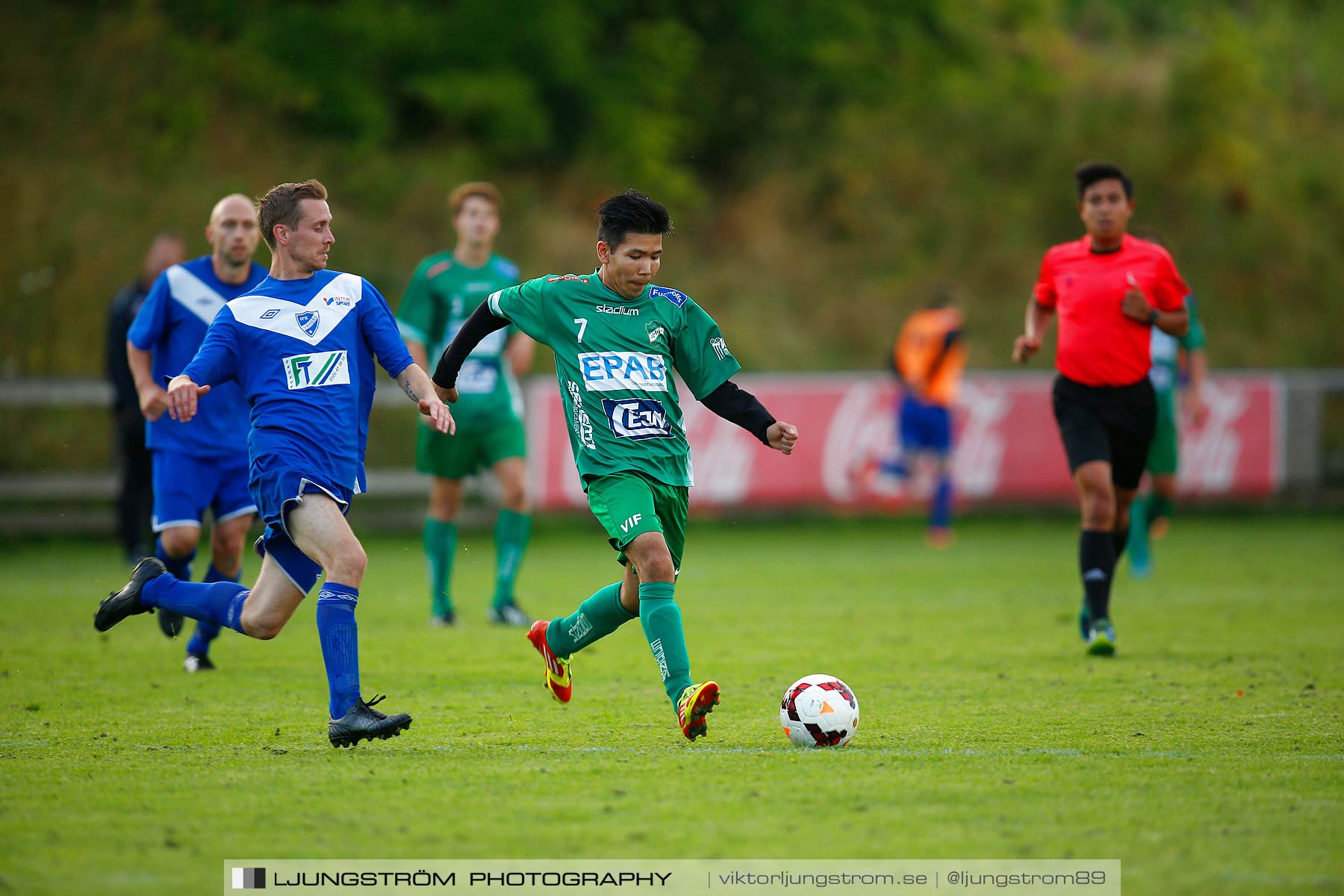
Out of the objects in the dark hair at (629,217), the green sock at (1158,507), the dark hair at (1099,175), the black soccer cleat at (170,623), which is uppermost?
the dark hair at (1099,175)

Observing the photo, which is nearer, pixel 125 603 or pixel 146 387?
pixel 125 603

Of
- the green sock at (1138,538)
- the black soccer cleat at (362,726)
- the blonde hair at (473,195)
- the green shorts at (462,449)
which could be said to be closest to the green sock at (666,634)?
the black soccer cleat at (362,726)

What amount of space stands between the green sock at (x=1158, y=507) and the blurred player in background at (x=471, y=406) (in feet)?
15.5

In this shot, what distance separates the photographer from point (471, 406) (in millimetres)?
9828

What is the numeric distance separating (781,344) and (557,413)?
6180 millimetres

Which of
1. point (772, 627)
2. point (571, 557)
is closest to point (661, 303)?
point (772, 627)

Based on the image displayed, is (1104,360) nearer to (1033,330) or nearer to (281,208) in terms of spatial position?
(1033,330)

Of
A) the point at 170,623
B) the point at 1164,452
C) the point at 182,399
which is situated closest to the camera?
the point at 182,399

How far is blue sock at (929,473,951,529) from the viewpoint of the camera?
54.6ft

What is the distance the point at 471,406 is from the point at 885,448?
8.80 metres

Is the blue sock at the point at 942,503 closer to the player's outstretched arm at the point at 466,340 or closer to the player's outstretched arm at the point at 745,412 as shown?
the player's outstretched arm at the point at 745,412

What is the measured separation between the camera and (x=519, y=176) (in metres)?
23.3

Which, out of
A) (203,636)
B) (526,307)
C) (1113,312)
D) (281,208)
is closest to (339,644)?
(526,307)

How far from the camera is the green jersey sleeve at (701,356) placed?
613 centimetres
